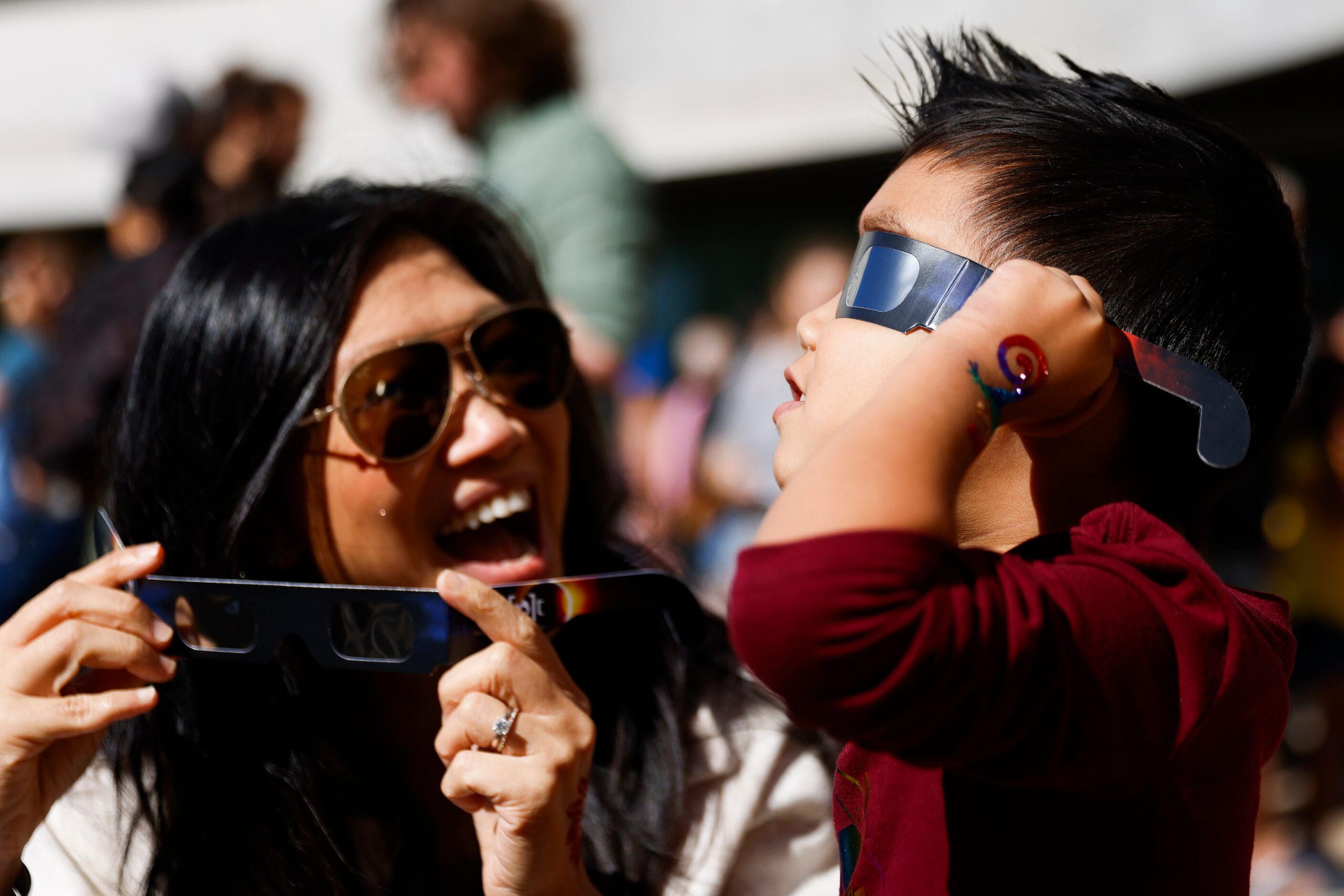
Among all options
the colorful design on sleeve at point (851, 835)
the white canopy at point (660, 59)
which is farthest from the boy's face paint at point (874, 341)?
the white canopy at point (660, 59)

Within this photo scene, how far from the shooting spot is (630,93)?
9.22 metres

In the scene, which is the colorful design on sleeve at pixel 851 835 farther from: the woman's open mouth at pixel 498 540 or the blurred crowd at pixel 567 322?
the blurred crowd at pixel 567 322

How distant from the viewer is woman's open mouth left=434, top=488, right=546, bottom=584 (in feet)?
5.44

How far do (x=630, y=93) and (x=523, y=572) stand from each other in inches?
320

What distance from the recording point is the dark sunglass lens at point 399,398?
159 cm

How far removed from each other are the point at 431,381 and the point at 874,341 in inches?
27.4

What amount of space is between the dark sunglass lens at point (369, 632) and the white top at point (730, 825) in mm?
454

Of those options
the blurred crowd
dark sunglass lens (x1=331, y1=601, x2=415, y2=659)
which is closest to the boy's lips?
dark sunglass lens (x1=331, y1=601, x2=415, y2=659)

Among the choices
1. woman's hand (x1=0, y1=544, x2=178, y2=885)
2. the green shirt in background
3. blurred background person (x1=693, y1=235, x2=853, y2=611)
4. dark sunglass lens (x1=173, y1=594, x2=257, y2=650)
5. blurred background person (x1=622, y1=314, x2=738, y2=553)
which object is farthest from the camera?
blurred background person (x1=622, y1=314, x2=738, y2=553)

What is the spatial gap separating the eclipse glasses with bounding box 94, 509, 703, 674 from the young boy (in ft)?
1.14

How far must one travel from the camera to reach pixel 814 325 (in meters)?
1.33

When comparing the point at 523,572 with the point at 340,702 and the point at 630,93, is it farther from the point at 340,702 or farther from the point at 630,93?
the point at 630,93

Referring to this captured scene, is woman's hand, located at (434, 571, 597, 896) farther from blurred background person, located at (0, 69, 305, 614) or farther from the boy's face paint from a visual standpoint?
blurred background person, located at (0, 69, 305, 614)

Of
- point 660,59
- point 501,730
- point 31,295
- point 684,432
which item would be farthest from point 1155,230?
point 660,59
